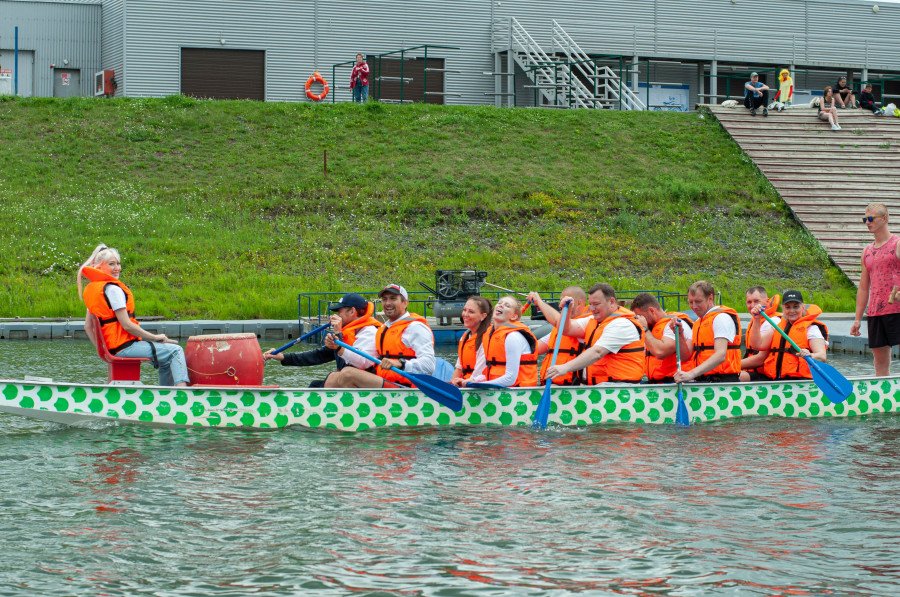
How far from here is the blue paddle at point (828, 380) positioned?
11.3 m

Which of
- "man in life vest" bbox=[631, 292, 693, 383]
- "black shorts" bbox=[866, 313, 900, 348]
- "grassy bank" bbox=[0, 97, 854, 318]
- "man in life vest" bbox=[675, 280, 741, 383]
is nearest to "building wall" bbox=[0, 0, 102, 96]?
"grassy bank" bbox=[0, 97, 854, 318]

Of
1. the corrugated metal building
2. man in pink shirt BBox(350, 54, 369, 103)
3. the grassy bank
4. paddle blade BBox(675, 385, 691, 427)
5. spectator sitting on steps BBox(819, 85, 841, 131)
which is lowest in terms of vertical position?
paddle blade BBox(675, 385, 691, 427)

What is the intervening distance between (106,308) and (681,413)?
5.15 metres

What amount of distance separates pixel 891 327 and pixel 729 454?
2.54m

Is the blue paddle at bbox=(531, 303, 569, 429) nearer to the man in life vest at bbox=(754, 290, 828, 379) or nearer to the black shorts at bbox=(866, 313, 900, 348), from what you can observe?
the man in life vest at bbox=(754, 290, 828, 379)

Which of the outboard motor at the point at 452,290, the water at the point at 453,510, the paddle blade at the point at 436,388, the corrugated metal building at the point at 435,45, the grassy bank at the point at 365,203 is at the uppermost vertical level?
the corrugated metal building at the point at 435,45

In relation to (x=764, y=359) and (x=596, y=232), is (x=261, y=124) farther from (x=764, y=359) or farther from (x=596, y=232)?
(x=764, y=359)

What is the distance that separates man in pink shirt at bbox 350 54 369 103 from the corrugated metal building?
152 centimetres

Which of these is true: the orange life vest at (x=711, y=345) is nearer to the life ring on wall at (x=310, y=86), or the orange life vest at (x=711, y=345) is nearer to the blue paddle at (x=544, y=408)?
the blue paddle at (x=544, y=408)

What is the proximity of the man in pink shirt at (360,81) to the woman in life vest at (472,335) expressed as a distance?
72.7ft

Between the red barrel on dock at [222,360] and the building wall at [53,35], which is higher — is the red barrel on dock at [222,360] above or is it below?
below

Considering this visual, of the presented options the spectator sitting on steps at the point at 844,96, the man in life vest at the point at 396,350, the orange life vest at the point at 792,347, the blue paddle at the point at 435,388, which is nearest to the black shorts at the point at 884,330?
the orange life vest at the point at 792,347

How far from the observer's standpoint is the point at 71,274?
2280cm

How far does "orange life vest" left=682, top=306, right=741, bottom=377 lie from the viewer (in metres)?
11.4
